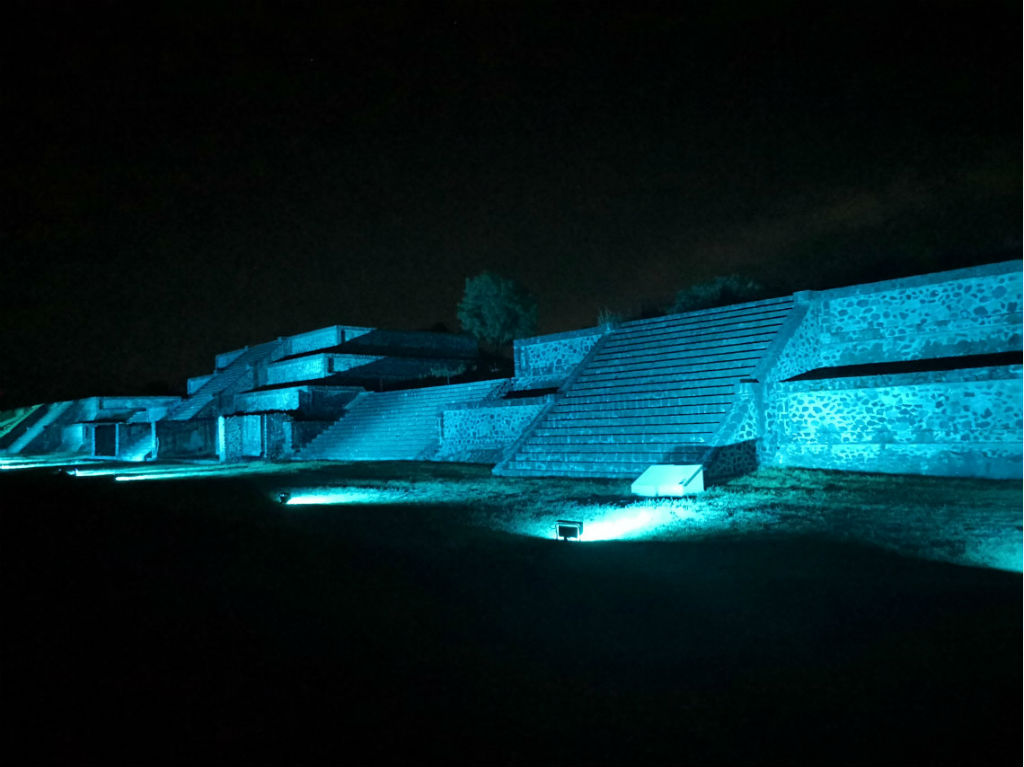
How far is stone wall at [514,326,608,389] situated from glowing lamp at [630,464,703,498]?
7.96 metres

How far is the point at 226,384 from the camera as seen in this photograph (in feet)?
100

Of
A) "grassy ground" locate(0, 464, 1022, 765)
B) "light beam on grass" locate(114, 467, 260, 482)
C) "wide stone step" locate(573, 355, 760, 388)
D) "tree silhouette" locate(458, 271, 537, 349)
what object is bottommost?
"grassy ground" locate(0, 464, 1022, 765)

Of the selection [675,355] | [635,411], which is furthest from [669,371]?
[635,411]

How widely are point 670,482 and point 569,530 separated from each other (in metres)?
3.06

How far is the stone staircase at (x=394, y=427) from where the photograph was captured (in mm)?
18797

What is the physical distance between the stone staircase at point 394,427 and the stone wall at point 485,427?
54 cm

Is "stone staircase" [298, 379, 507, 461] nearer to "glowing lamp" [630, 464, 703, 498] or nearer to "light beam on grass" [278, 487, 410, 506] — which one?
"light beam on grass" [278, 487, 410, 506]

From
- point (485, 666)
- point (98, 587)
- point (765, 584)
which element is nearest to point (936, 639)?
point (765, 584)

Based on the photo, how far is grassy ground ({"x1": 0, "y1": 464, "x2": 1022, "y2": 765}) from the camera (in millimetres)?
2795

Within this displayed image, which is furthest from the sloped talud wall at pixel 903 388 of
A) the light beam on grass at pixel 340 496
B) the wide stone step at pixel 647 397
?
the light beam on grass at pixel 340 496

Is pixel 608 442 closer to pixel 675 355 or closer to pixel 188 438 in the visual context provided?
pixel 675 355

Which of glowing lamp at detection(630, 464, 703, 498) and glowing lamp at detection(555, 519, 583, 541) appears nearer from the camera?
glowing lamp at detection(555, 519, 583, 541)

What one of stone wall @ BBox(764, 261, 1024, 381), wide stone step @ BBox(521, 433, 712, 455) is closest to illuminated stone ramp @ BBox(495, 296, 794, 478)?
wide stone step @ BBox(521, 433, 712, 455)

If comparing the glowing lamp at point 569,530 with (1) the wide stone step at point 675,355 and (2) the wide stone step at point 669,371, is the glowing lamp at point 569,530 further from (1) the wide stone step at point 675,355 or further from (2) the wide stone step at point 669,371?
(1) the wide stone step at point 675,355
